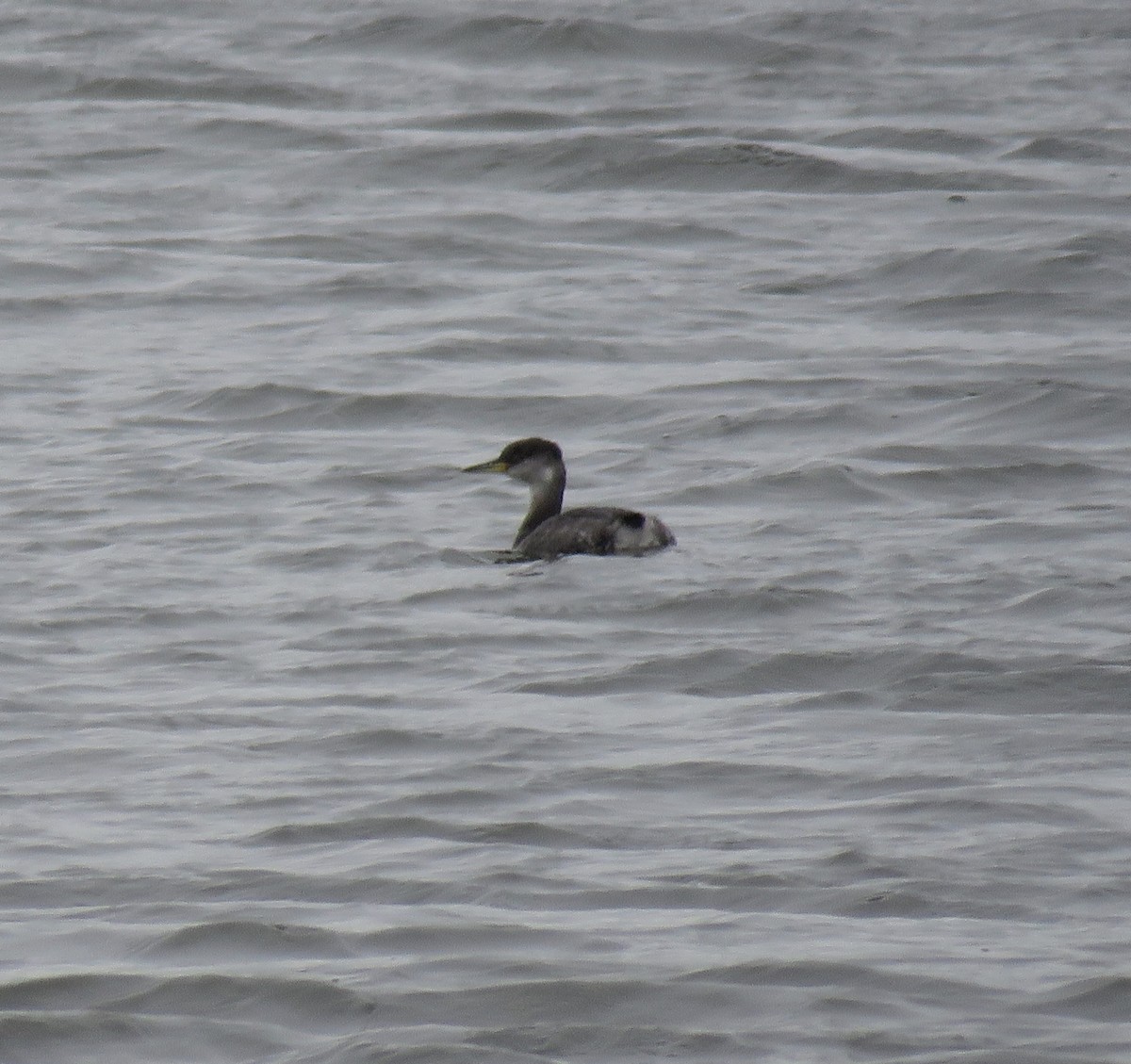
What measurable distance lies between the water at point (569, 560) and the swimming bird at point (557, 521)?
0.12 meters

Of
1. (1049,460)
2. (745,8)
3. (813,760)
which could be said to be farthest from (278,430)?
(745,8)

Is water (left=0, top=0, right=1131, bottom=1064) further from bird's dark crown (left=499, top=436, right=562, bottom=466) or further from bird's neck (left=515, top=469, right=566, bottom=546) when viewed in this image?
bird's dark crown (left=499, top=436, right=562, bottom=466)

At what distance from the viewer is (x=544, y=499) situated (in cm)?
1231

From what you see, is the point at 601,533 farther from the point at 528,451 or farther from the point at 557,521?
the point at 528,451

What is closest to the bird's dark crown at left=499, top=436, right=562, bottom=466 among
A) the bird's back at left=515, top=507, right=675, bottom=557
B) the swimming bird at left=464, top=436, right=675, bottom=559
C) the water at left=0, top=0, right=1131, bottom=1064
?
the swimming bird at left=464, top=436, right=675, bottom=559

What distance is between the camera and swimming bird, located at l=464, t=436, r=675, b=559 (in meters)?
11.5

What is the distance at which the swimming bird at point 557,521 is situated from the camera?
1152cm

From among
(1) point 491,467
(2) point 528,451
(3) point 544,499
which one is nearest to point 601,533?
(3) point 544,499

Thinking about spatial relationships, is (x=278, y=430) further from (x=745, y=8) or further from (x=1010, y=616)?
(x=745, y=8)

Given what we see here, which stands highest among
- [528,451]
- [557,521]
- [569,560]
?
[528,451]

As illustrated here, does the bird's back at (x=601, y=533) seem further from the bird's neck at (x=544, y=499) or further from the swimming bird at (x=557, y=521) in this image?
the bird's neck at (x=544, y=499)

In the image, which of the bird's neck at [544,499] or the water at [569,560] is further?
the bird's neck at [544,499]

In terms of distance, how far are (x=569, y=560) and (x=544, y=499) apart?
0.79 meters

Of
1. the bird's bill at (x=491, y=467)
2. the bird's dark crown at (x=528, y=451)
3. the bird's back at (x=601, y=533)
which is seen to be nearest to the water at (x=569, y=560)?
the bird's back at (x=601, y=533)
